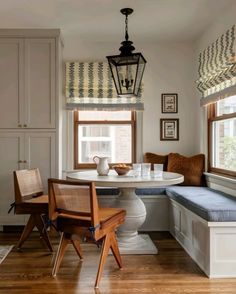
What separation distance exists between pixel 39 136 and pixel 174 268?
7.18 ft

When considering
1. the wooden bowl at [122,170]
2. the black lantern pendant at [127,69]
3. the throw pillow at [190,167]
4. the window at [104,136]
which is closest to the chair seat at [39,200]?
the wooden bowl at [122,170]

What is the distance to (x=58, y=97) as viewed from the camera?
13.3 feet

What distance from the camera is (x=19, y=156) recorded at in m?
4.07

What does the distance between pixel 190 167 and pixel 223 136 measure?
589 mm

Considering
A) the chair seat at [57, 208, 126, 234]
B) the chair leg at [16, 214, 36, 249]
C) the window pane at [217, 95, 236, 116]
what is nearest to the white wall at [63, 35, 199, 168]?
the window pane at [217, 95, 236, 116]

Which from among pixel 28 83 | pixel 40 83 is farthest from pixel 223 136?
pixel 28 83

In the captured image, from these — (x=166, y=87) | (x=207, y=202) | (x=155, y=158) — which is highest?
(x=166, y=87)

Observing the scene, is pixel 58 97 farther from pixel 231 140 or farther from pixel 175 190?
pixel 231 140

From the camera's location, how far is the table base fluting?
129 inches

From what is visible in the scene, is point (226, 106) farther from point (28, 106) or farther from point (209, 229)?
point (28, 106)

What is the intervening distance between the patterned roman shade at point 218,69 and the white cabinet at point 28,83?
1.83 m

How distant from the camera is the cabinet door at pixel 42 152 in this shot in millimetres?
4074

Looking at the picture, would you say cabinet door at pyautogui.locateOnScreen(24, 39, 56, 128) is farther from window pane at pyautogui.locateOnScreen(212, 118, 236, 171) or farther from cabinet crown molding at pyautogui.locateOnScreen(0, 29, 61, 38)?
window pane at pyautogui.locateOnScreen(212, 118, 236, 171)

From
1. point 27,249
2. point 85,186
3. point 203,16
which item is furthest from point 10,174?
point 203,16
